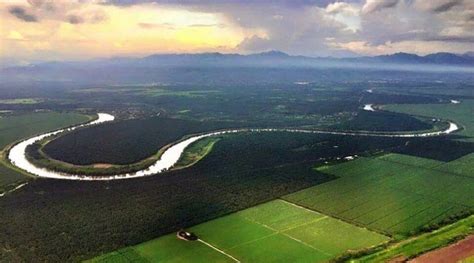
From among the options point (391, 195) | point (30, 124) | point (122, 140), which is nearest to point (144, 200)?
point (391, 195)

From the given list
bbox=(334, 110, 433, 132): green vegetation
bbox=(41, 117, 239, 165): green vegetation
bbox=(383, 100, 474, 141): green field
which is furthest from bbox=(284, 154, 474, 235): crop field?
bbox=(383, 100, 474, 141): green field

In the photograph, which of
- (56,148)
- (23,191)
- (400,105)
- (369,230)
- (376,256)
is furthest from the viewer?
(400,105)

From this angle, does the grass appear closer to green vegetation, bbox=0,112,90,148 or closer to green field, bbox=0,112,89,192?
green field, bbox=0,112,89,192

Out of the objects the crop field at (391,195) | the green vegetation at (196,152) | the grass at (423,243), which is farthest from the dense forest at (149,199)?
the grass at (423,243)

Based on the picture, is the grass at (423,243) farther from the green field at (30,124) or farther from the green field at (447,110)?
the green field at (447,110)

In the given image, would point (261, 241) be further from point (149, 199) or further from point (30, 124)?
point (30, 124)

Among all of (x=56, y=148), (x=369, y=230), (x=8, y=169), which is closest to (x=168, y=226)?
(x=369, y=230)

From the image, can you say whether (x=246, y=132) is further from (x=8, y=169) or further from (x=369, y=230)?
(x=369, y=230)
